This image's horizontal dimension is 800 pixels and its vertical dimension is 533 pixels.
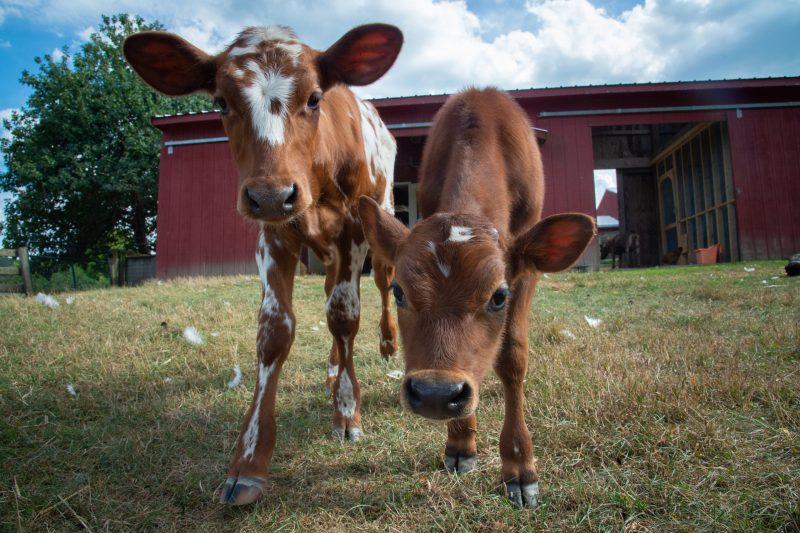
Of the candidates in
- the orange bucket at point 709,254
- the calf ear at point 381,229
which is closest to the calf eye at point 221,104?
the calf ear at point 381,229

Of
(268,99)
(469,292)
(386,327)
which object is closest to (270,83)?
(268,99)

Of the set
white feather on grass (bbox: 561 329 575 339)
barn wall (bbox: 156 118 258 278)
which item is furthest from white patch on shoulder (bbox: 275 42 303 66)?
barn wall (bbox: 156 118 258 278)

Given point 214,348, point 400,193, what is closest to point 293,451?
point 214,348

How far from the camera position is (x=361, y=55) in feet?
10.8

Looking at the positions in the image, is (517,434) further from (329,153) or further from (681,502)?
(329,153)

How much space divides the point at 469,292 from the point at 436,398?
51cm

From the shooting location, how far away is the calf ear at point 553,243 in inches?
94.5

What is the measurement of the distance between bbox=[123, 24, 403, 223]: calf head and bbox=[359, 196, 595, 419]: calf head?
75 cm

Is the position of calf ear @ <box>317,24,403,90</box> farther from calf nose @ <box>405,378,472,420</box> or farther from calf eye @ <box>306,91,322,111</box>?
calf nose @ <box>405,378,472,420</box>

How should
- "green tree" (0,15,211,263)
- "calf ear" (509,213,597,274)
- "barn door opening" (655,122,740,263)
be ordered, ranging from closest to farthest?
"calf ear" (509,213,597,274), "barn door opening" (655,122,740,263), "green tree" (0,15,211,263)

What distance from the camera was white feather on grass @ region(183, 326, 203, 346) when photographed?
17.1ft

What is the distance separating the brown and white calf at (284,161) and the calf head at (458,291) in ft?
2.45

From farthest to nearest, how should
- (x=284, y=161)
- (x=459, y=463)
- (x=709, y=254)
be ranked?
(x=709, y=254)
(x=284, y=161)
(x=459, y=463)

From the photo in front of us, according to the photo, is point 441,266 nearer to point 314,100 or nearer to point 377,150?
point 314,100
